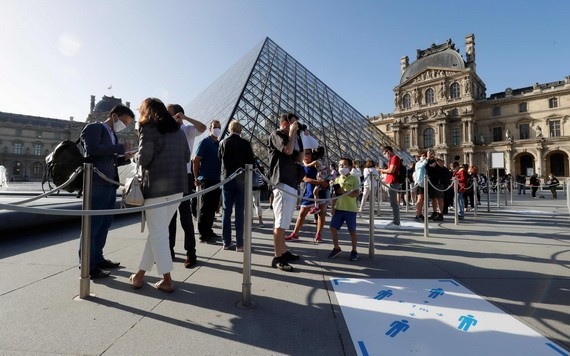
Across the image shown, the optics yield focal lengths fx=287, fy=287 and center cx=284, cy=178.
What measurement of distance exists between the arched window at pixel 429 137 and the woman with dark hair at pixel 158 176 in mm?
49506

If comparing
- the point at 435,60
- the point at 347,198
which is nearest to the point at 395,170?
the point at 347,198

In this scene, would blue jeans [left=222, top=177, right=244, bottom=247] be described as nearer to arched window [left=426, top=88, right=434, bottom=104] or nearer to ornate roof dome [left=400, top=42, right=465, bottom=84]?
arched window [left=426, top=88, right=434, bottom=104]

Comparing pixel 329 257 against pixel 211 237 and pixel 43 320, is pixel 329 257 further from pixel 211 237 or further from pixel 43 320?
pixel 43 320

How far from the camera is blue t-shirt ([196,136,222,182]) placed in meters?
3.69

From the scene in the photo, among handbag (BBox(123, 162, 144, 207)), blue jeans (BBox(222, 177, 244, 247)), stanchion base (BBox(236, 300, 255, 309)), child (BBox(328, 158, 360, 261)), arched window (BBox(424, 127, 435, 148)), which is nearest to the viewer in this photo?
stanchion base (BBox(236, 300, 255, 309))

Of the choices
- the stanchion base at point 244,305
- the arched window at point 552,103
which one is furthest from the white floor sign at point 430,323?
the arched window at point 552,103

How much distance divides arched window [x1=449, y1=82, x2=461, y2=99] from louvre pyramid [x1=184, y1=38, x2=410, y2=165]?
33.8 m

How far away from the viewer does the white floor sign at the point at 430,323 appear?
141 centimetres

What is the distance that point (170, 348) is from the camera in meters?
1.39

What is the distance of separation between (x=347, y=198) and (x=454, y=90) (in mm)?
49995

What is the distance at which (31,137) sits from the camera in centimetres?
5459

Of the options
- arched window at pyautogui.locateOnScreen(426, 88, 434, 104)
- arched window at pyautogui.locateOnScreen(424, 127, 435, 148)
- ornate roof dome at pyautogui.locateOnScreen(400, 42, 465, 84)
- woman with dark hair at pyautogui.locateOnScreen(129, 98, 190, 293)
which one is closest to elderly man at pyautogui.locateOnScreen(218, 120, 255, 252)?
woman with dark hair at pyautogui.locateOnScreen(129, 98, 190, 293)

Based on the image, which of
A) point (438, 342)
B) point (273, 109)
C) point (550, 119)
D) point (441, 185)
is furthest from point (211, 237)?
point (550, 119)

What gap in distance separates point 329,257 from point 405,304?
1.23 meters
